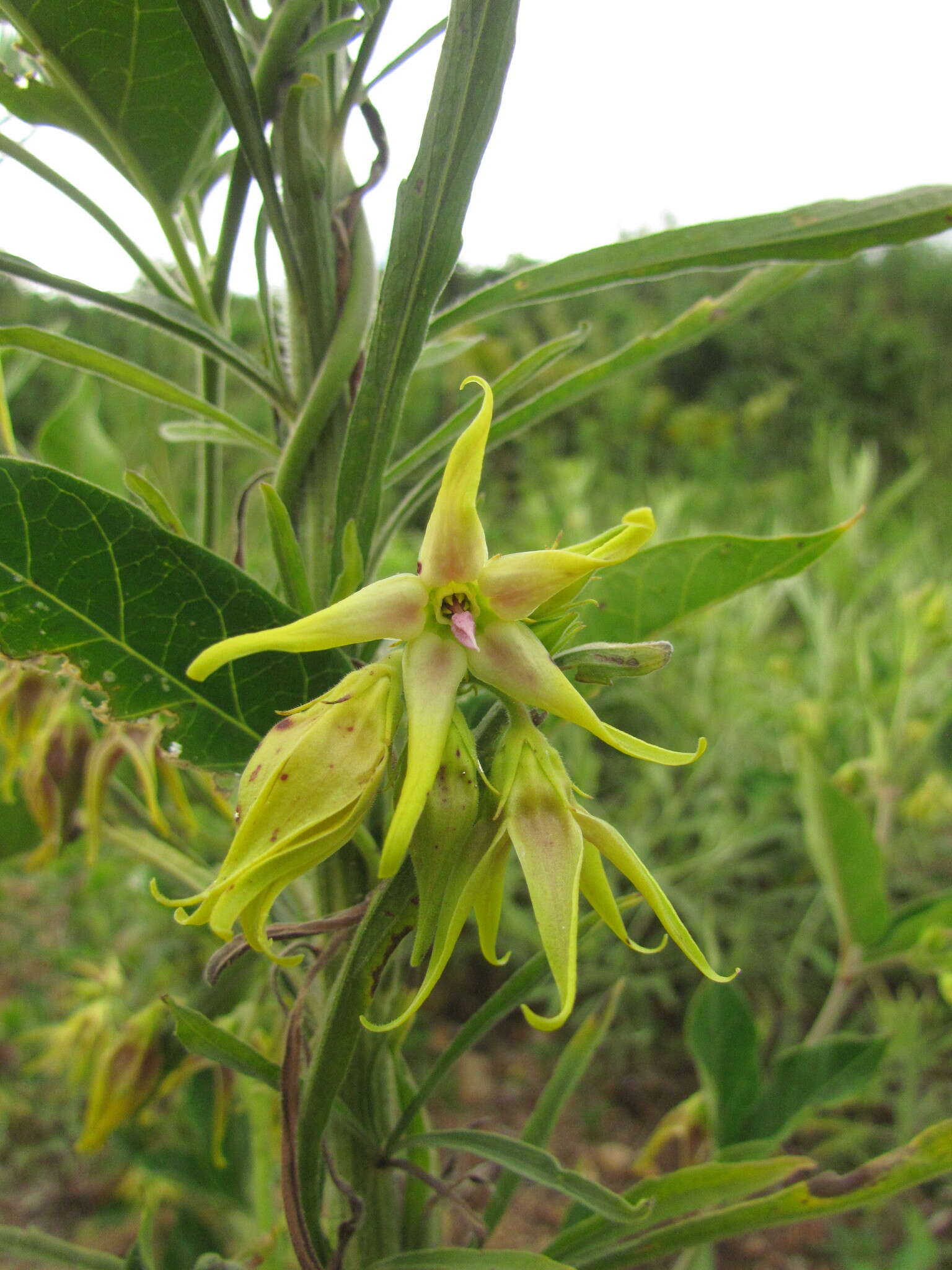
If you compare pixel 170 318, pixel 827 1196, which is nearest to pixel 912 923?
pixel 827 1196

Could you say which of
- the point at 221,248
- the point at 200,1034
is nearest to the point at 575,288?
the point at 221,248

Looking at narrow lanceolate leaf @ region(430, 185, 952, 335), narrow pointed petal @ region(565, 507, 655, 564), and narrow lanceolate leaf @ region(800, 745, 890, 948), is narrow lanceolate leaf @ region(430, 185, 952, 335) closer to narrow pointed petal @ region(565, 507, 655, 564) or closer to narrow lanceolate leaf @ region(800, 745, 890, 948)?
narrow pointed petal @ region(565, 507, 655, 564)

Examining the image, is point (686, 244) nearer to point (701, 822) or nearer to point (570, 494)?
point (701, 822)

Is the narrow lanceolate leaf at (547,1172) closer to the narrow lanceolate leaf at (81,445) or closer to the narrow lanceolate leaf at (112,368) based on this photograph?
the narrow lanceolate leaf at (112,368)

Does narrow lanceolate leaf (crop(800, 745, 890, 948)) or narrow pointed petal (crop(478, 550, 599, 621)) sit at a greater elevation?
narrow pointed petal (crop(478, 550, 599, 621))

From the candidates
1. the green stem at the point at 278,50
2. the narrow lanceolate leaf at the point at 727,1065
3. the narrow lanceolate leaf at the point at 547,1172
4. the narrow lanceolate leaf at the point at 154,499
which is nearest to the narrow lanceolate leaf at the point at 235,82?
the green stem at the point at 278,50

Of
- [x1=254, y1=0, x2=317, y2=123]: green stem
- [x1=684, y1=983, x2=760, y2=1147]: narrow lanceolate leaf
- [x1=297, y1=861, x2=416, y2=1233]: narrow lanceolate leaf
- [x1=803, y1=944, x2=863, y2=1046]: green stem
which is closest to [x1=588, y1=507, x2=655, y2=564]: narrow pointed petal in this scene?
[x1=297, y1=861, x2=416, y2=1233]: narrow lanceolate leaf

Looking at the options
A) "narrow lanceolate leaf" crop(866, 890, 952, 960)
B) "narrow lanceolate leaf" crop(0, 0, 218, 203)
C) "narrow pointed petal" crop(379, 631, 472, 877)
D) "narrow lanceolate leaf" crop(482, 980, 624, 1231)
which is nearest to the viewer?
"narrow pointed petal" crop(379, 631, 472, 877)
